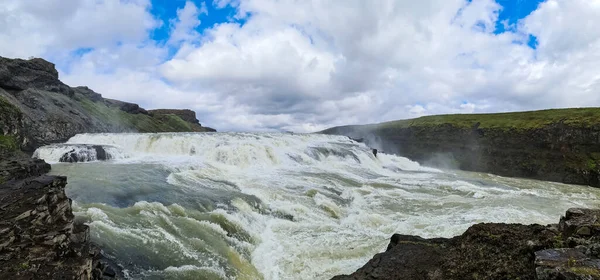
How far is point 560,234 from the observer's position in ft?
20.9

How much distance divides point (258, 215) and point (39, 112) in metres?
43.9

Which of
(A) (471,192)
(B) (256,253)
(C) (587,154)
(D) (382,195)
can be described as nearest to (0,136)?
(B) (256,253)

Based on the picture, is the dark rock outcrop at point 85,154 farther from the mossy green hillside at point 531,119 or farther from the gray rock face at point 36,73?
the mossy green hillside at point 531,119

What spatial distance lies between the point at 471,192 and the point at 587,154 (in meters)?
32.0

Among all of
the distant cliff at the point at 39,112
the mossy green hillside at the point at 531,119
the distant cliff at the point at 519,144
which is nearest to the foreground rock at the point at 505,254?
the distant cliff at the point at 39,112

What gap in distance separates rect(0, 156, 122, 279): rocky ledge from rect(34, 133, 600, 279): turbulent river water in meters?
1.33

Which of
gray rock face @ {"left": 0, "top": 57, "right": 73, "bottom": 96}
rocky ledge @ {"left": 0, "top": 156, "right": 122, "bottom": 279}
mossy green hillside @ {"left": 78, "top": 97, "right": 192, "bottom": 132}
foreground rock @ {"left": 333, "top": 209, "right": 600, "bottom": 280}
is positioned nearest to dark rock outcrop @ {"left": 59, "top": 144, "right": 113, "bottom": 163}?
rocky ledge @ {"left": 0, "top": 156, "right": 122, "bottom": 279}

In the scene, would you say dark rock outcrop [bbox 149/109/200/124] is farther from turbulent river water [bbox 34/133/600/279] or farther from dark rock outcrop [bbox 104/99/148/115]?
turbulent river water [bbox 34/133/600/279]

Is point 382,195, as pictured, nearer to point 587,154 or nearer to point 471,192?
point 471,192

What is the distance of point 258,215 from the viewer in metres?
16.5

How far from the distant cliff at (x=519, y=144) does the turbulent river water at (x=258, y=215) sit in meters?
24.4

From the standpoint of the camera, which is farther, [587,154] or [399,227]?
[587,154]

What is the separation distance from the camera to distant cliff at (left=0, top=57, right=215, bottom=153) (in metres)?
32.7

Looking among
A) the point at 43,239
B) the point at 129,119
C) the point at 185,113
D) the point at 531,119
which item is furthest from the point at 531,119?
the point at 185,113
